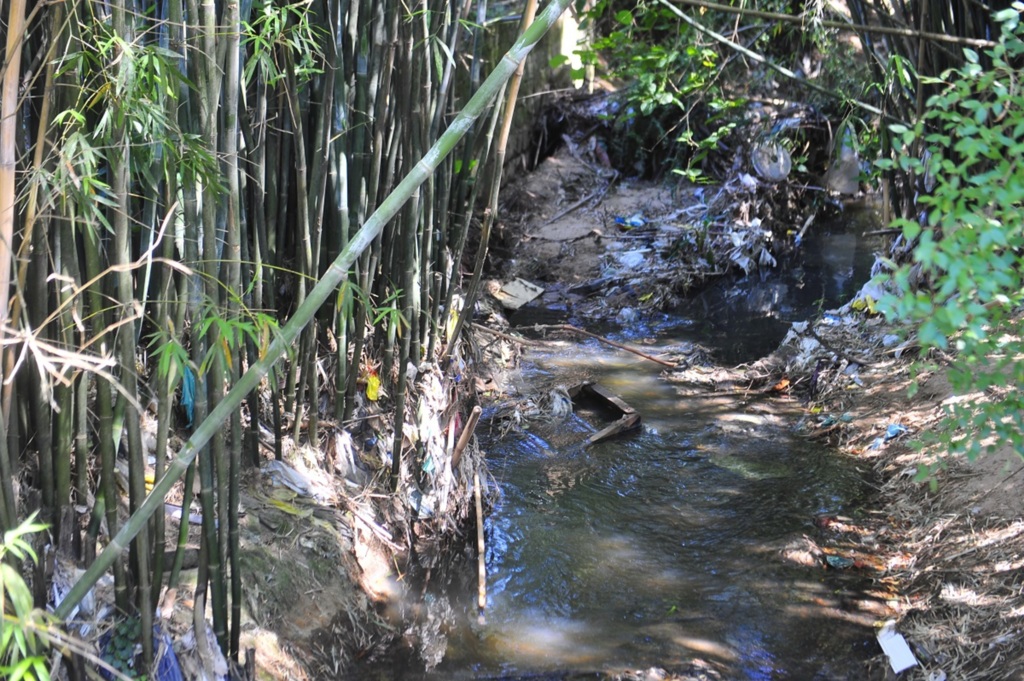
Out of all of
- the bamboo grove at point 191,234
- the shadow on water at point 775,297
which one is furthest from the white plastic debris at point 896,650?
the shadow on water at point 775,297

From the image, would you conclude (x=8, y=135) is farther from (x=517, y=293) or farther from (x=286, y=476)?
(x=517, y=293)

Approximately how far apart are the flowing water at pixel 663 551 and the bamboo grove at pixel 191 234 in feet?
2.49

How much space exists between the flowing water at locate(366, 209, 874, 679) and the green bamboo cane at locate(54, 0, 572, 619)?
1.24m

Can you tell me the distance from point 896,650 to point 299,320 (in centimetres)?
223

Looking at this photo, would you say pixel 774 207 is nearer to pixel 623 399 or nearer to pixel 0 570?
pixel 623 399

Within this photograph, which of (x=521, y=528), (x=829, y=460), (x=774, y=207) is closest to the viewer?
(x=521, y=528)

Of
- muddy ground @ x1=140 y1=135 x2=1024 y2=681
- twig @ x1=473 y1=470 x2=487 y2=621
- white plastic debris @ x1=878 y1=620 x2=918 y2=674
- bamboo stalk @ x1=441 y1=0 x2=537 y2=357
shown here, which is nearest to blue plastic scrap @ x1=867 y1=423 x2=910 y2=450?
muddy ground @ x1=140 y1=135 x2=1024 y2=681

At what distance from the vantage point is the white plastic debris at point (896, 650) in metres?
2.76

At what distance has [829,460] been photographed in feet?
14.2

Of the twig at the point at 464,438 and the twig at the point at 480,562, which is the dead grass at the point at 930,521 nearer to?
the twig at the point at 480,562

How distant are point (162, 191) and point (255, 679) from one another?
1.29m

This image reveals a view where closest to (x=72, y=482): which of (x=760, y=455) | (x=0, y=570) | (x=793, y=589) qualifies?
(x=0, y=570)

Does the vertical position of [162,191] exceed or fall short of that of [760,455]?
it exceeds it

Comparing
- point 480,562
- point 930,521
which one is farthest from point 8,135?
point 930,521
